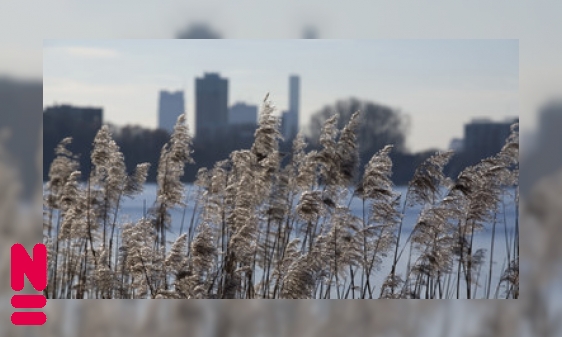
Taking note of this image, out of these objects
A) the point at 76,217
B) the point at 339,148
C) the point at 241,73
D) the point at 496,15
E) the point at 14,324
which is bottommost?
the point at 14,324

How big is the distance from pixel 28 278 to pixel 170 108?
1.35m

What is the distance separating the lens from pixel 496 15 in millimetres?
5996

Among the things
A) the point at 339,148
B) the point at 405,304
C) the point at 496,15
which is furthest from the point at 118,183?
the point at 496,15

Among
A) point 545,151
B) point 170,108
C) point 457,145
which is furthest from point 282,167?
point 545,151

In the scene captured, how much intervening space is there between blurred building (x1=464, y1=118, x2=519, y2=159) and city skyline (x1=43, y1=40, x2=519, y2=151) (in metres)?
0.05

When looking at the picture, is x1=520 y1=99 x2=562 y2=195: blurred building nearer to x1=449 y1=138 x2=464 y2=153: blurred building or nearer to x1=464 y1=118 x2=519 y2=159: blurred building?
x1=464 y1=118 x2=519 y2=159: blurred building

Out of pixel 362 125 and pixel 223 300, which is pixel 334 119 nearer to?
pixel 362 125

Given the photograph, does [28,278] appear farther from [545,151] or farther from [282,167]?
[545,151]

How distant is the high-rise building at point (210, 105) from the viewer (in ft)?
19.6

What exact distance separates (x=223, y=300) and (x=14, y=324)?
1.27 meters

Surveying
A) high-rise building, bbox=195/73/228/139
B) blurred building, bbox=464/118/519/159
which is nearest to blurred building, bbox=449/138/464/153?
blurred building, bbox=464/118/519/159

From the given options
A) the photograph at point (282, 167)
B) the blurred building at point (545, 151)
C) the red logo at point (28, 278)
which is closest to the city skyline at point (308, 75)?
the photograph at point (282, 167)

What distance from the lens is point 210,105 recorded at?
19.7 ft

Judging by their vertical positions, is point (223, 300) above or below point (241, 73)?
below
